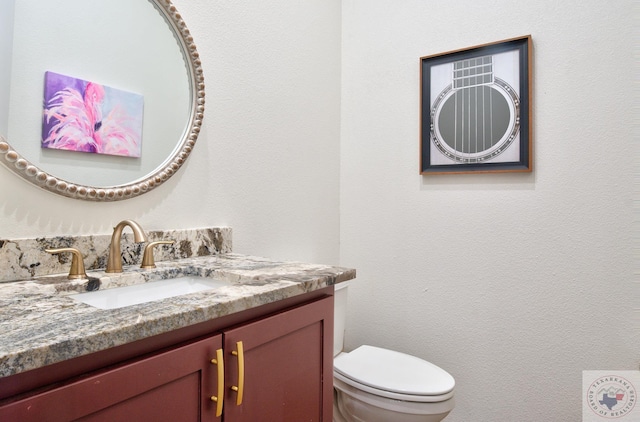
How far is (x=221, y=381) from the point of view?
732 mm

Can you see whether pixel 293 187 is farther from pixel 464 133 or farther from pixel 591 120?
pixel 591 120

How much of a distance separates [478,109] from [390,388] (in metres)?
1.28

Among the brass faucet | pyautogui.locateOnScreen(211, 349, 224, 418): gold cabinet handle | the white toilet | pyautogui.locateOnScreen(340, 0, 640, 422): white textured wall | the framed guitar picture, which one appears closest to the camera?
pyautogui.locateOnScreen(211, 349, 224, 418): gold cabinet handle

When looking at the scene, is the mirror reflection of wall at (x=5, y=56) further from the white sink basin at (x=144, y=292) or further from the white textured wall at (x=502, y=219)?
the white textured wall at (x=502, y=219)


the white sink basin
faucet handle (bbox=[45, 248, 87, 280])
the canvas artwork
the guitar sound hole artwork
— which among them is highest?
the guitar sound hole artwork

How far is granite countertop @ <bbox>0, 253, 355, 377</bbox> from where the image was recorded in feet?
1.71

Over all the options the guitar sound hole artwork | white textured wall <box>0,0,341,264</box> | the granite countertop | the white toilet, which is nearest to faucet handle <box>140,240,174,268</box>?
the granite countertop

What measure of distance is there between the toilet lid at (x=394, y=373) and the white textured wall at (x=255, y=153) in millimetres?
541

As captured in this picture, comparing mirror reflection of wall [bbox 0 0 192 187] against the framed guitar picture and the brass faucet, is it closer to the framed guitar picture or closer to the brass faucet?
the brass faucet

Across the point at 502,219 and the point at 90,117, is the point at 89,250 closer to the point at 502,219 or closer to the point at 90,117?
the point at 90,117

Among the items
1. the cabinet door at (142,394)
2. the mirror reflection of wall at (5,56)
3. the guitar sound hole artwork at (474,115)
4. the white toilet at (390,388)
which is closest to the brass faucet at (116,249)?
the mirror reflection of wall at (5,56)

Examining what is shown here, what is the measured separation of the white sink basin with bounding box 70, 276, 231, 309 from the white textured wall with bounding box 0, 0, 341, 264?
0.72 feet

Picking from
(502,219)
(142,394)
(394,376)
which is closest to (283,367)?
(142,394)

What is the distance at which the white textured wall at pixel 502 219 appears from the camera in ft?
4.92
